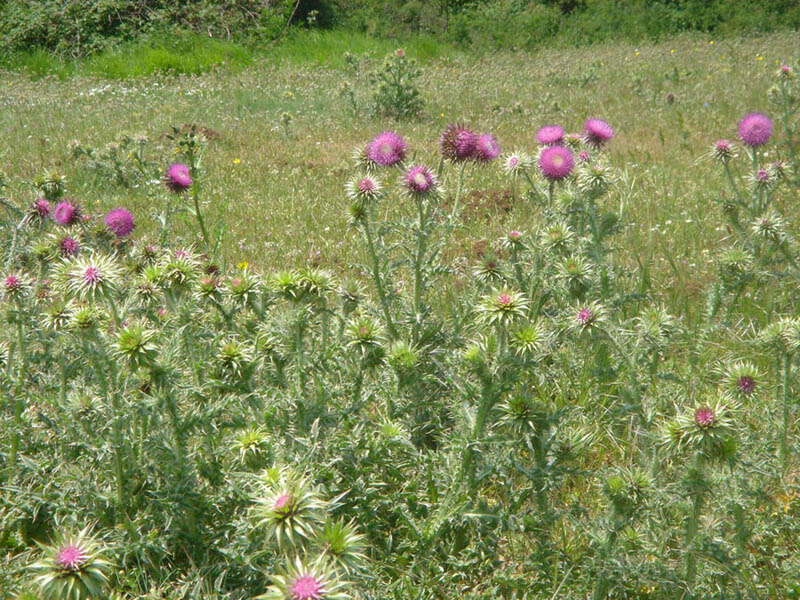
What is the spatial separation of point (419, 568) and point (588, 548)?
1.98 feet

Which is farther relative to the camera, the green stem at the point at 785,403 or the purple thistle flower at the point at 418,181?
the purple thistle flower at the point at 418,181

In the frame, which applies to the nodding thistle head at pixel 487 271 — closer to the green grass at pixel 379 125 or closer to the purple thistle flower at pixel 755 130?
the green grass at pixel 379 125

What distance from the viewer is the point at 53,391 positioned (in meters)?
2.62

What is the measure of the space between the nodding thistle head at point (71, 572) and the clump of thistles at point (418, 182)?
1.84 meters

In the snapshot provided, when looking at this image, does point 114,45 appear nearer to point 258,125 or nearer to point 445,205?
point 258,125

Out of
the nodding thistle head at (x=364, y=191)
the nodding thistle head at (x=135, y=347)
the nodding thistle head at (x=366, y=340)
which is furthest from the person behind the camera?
the nodding thistle head at (x=364, y=191)

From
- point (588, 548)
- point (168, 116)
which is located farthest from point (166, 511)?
point (168, 116)

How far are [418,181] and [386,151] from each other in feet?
1.13

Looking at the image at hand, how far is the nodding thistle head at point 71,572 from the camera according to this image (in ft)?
4.68

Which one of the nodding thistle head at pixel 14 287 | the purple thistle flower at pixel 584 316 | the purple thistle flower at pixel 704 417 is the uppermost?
the nodding thistle head at pixel 14 287

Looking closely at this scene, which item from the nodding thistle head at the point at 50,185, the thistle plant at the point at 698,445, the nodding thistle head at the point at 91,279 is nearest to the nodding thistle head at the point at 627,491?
the thistle plant at the point at 698,445

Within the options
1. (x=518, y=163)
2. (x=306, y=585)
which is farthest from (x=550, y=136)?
(x=306, y=585)

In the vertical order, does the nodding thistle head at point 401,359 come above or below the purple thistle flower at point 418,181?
below

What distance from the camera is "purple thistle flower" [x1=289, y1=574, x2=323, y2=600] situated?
49.2 inches
